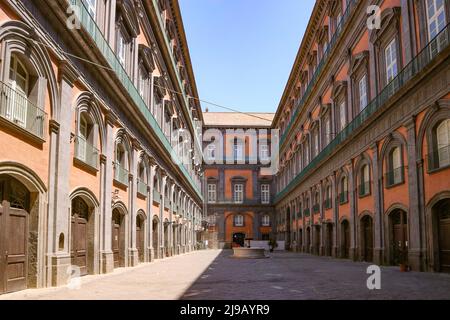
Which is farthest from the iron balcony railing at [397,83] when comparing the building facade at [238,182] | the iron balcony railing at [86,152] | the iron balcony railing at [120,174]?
the building facade at [238,182]

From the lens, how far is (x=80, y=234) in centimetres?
1512

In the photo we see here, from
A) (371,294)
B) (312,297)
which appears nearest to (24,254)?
(312,297)

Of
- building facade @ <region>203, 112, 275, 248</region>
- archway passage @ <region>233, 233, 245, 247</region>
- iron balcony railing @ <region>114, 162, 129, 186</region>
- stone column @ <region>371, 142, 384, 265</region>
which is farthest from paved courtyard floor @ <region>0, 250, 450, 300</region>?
building facade @ <region>203, 112, 275, 248</region>

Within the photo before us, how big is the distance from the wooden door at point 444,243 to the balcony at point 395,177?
297 centimetres

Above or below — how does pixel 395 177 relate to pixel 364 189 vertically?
above

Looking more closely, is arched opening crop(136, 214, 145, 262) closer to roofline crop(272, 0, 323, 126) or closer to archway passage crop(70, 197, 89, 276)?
archway passage crop(70, 197, 89, 276)

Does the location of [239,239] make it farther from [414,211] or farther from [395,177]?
[414,211]

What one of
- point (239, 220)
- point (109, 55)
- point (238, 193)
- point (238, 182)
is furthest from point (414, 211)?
point (238, 182)

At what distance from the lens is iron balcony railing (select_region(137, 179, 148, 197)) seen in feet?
74.4

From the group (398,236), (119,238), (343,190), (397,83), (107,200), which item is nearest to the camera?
(107,200)

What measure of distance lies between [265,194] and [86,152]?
4967cm

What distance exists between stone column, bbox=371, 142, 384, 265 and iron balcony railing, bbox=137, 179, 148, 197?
11.0 metres

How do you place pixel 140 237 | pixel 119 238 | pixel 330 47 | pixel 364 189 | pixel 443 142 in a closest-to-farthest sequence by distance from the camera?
pixel 443 142 < pixel 119 238 < pixel 364 189 < pixel 140 237 < pixel 330 47

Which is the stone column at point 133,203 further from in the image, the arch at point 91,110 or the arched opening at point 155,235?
the arched opening at point 155,235
